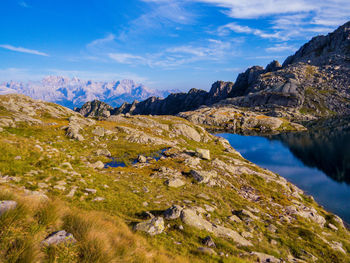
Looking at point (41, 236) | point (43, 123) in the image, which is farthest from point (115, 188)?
point (43, 123)

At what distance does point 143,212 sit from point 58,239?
874cm

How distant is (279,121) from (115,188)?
187 m

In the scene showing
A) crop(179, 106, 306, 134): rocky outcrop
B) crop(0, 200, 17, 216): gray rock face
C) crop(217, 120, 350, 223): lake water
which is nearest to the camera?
crop(0, 200, 17, 216): gray rock face

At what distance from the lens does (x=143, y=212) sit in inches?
579

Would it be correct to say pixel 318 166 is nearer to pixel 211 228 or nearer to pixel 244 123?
pixel 211 228

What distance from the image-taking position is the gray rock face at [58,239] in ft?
20.5

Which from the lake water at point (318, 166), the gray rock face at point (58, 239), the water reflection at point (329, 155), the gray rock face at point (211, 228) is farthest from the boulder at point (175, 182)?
the water reflection at point (329, 155)

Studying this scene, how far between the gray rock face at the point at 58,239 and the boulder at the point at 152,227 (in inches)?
222

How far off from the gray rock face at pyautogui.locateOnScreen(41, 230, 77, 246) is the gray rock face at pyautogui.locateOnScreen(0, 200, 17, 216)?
71.6 inches

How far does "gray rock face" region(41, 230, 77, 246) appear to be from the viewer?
20.5 ft

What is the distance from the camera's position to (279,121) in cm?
17288

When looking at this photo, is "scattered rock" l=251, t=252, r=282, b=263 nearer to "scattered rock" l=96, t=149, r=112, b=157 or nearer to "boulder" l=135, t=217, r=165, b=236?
"boulder" l=135, t=217, r=165, b=236

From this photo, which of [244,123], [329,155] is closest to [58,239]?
[329,155]

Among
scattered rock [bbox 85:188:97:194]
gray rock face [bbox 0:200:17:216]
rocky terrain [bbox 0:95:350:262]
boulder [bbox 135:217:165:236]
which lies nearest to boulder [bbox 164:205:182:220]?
rocky terrain [bbox 0:95:350:262]
